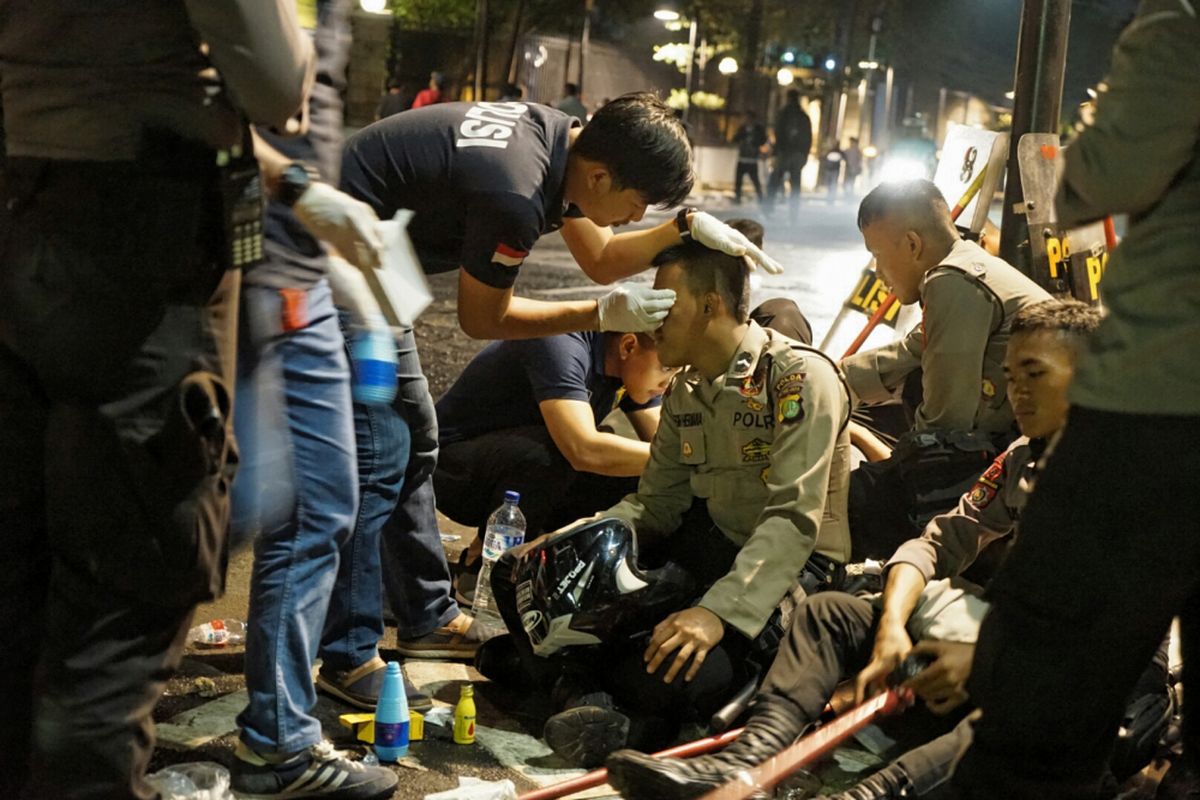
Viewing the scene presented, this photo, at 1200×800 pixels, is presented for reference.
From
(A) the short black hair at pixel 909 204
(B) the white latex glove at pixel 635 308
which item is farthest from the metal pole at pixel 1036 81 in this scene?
(B) the white latex glove at pixel 635 308

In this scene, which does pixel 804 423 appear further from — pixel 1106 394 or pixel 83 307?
pixel 83 307

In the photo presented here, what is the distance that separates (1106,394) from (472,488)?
10.1 feet

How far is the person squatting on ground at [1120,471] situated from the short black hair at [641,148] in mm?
1780

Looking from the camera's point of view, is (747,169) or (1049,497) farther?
(747,169)

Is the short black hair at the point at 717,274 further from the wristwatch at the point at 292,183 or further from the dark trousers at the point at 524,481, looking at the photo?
the wristwatch at the point at 292,183

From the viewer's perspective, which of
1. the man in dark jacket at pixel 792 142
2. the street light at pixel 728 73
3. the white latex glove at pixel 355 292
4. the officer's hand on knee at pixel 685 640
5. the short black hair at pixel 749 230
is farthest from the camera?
the street light at pixel 728 73

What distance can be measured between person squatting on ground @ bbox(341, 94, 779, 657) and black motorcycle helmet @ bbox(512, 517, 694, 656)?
1.41ft

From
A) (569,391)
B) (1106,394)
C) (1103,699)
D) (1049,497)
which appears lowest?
(569,391)

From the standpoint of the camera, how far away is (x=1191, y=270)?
A: 6.13 ft

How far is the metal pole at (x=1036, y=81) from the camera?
5.66 meters

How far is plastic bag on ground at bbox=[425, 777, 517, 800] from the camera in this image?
3.13 metres

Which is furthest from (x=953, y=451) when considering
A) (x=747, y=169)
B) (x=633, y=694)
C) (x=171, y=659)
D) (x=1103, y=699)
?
(x=747, y=169)

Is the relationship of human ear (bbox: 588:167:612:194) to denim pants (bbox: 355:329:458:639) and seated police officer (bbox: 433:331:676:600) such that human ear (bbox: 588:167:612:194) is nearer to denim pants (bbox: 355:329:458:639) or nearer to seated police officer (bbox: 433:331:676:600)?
denim pants (bbox: 355:329:458:639)

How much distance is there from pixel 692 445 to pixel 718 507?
0.58 feet
